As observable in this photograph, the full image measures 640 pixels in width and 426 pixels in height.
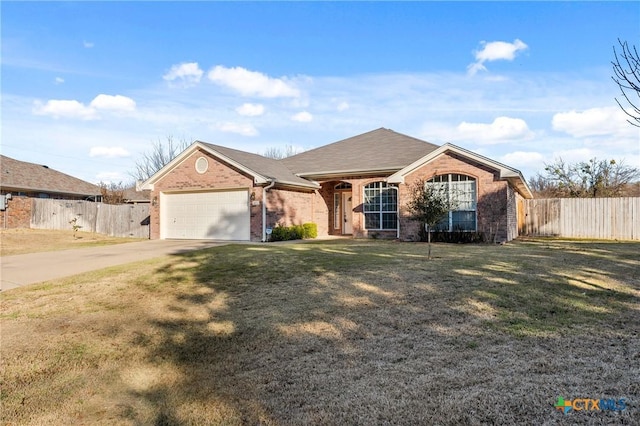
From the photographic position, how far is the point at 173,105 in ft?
79.7

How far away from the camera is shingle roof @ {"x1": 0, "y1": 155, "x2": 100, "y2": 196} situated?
2688 centimetres

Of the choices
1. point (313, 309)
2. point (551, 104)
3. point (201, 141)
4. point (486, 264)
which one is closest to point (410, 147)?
point (551, 104)

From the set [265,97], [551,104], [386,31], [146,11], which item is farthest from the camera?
[265,97]

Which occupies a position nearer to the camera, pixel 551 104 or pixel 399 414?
pixel 399 414

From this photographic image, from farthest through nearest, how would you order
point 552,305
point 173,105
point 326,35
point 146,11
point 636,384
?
point 173,105, point 326,35, point 146,11, point 552,305, point 636,384

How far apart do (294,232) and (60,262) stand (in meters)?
9.12

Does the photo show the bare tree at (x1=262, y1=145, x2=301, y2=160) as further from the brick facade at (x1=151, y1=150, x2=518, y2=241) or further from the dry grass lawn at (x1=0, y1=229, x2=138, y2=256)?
the brick facade at (x1=151, y1=150, x2=518, y2=241)

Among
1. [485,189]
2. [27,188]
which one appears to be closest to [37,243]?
[27,188]

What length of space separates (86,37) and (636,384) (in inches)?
664

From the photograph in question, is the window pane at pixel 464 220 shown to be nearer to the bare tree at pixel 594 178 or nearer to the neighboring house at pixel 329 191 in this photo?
the neighboring house at pixel 329 191

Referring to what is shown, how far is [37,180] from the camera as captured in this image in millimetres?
29078

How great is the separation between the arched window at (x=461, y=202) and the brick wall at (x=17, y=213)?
25780mm

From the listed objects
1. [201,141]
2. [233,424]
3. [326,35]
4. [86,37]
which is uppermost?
[326,35]

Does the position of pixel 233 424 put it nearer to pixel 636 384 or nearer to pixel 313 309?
pixel 313 309
